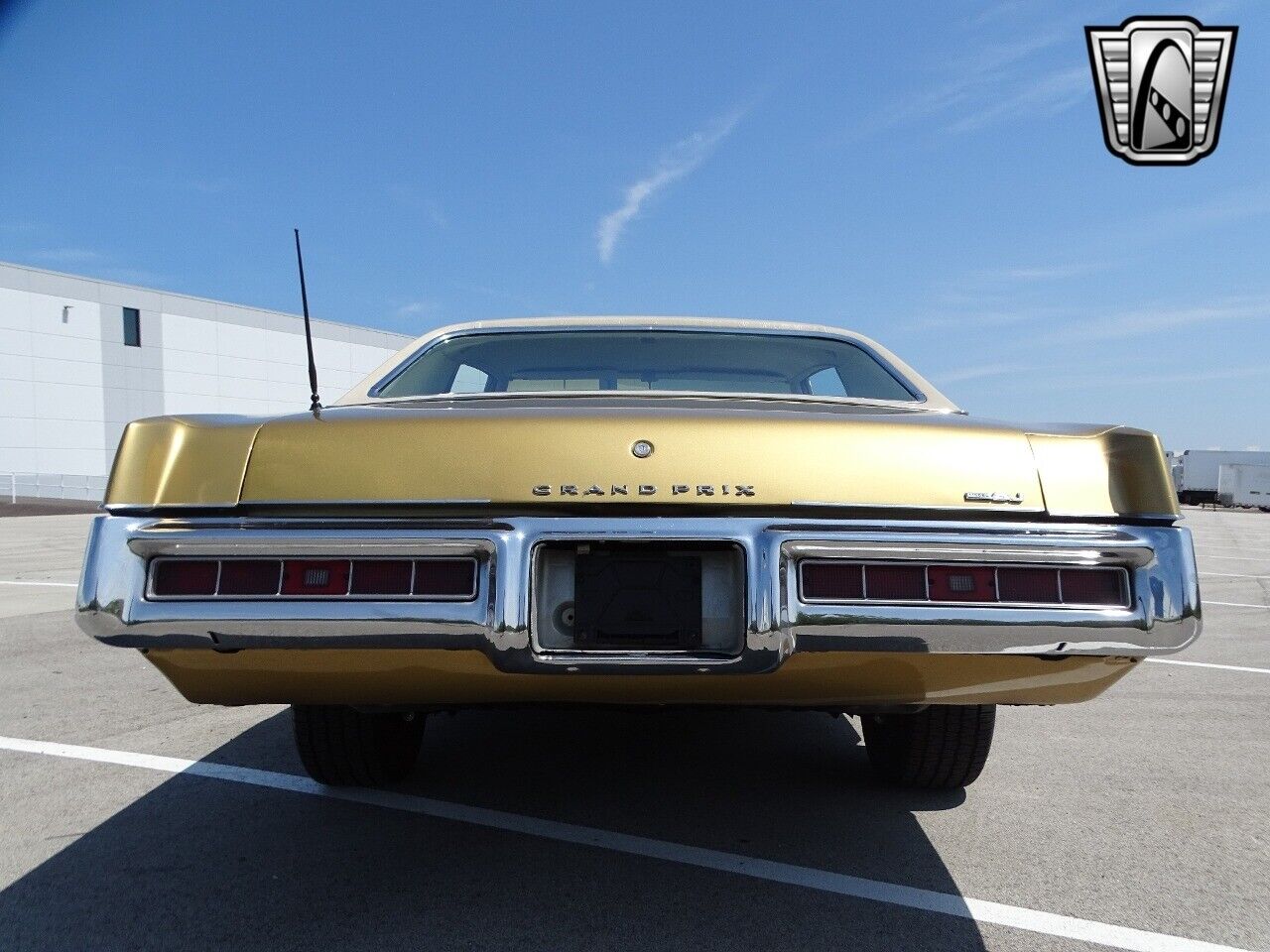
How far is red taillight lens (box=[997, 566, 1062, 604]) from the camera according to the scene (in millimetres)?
1872

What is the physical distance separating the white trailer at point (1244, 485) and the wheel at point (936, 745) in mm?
49577

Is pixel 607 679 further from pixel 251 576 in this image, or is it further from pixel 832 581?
pixel 251 576

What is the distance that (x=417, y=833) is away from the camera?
2.56 metres

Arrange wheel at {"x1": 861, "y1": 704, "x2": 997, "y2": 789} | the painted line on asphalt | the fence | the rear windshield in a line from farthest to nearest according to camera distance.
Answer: the fence, the painted line on asphalt, the rear windshield, wheel at {"x1": 861, "y1": 704, "x2": 997, "y2": 789}

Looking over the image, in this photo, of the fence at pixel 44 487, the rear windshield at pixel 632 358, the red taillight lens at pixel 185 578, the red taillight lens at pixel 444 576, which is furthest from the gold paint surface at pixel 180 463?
the fence at pixel 44 487

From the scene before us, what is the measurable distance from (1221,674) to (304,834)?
472cm

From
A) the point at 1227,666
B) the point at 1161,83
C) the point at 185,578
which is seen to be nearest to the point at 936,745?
the point at 185,578

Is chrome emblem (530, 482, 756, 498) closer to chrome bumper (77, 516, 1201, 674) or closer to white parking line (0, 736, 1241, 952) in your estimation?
chrome bumper (77, 516, 1201, 674)

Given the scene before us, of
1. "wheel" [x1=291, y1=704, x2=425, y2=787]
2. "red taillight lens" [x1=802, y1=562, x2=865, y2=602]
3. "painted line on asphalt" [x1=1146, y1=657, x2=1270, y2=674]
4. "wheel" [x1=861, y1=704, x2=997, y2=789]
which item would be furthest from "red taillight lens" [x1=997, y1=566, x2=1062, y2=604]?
"painted line on asphalt" [x1=1146, y1=657, x2=1270, y2=674]

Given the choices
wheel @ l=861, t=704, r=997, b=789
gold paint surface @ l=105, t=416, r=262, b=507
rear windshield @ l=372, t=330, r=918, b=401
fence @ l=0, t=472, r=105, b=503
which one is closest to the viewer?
gold paint surface @ l=105, t=416, r=262, b=507

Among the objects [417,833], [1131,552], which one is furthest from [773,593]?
[417,833]

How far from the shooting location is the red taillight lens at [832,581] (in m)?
1.86

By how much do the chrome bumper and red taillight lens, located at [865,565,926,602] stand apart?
0.03 meters

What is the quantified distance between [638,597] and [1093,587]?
2.99ft
